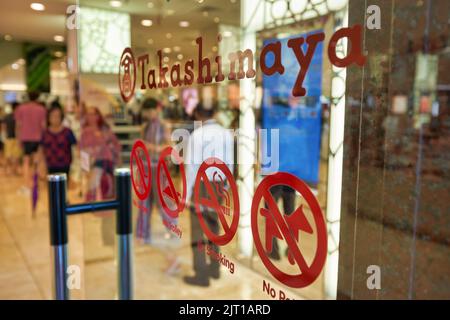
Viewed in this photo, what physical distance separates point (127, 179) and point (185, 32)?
66cm

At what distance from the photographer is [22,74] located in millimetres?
9359

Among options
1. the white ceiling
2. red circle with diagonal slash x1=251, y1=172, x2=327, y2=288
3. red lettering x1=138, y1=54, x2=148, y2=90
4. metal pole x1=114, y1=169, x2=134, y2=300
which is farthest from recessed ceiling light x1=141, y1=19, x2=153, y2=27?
red circle with diagonal slash x1=251, y1=172, x2=327, y2=288

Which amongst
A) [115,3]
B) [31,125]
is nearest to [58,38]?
[31,125]

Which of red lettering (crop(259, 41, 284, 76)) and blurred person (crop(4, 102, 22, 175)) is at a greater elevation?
red lettering (crop(259, 41, 284, 76))

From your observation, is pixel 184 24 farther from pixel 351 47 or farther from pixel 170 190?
pixel 351 47

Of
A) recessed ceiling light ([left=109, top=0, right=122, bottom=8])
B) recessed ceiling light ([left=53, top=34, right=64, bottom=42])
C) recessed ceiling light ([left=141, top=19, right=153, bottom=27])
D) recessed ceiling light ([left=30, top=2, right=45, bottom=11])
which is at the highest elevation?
recessed ceiling light ([left=53, top=34, right=64, bottom=42])

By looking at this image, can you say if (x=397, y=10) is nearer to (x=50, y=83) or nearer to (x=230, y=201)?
(x=230, y=201)

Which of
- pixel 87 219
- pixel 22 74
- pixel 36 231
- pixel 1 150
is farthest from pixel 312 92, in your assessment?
pixel 22 74

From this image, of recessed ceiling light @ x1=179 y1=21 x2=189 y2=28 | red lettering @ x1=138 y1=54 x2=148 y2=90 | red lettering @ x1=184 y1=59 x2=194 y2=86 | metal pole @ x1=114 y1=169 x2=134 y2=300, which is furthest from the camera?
metal pole @ x1=114 y1=169 x2=134 y2=300

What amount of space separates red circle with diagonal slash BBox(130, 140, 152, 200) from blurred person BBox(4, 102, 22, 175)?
6.63 metres

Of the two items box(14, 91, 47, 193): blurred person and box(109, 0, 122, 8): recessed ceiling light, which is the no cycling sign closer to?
box(109, 0, 122, 8): recessed ceiling light

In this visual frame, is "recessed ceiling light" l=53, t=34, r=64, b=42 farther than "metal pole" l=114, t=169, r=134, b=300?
Yes

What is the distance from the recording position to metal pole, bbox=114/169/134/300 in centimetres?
162

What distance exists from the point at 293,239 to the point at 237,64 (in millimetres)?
395
